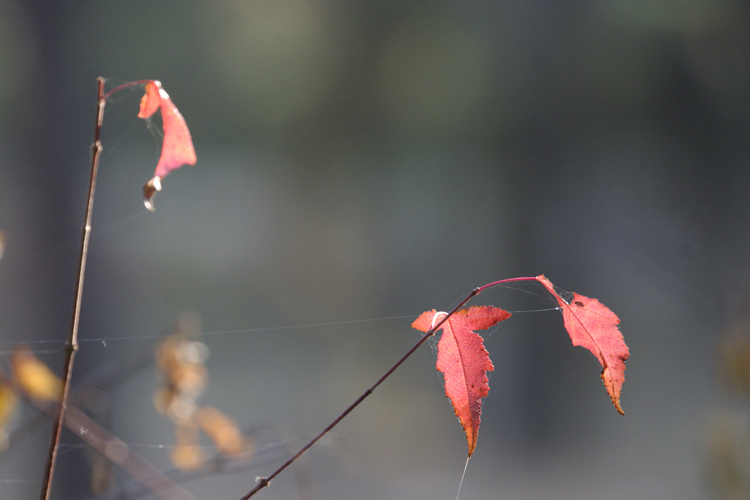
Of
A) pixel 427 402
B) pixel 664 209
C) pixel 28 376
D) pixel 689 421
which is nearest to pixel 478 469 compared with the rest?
pixel 427 402

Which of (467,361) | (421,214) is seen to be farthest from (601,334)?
(421,214)

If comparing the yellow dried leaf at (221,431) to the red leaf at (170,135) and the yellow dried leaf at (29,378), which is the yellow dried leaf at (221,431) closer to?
the yellow dried leaf at (29,378)

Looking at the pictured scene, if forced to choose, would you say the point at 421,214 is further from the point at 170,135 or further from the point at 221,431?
the point at 170,135

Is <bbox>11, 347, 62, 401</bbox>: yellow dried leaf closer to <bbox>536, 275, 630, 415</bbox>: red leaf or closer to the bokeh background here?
<bbox>536, 275, 630, 415</bbox>: red leaf

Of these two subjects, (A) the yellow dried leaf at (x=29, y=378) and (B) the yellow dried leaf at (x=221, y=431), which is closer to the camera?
(A) the yellow dried leaf at (x=29, y=378)

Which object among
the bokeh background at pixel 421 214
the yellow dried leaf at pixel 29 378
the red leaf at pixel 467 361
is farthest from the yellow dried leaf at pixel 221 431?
the bokeh background at pixel 421 214

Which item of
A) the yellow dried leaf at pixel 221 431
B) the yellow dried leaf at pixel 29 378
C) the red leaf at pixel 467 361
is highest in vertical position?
the red leaf at pixel 467 361
